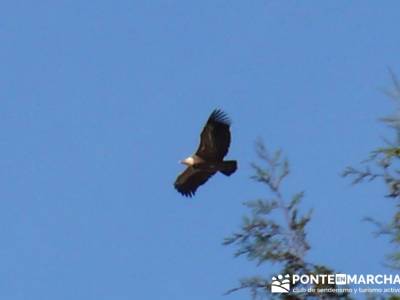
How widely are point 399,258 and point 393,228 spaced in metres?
0.34

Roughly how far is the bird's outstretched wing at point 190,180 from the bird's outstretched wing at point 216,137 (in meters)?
1.11

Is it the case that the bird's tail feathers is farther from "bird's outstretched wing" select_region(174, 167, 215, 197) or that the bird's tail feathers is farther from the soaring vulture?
"bird's outstretched wing" select_region(174, 167, 215, 197)

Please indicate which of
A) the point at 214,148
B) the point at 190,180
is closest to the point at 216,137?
the point at 214,148

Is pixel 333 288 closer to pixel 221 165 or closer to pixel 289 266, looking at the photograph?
pixel 289 266

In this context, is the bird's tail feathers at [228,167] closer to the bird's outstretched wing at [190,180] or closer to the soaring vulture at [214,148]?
the soaring vulture at [214,148]

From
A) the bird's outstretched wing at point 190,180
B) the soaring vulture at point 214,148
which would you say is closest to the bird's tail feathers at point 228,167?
the soaring vulture at point 214,148

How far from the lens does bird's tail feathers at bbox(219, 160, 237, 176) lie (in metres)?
19.8

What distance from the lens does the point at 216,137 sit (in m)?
19.9

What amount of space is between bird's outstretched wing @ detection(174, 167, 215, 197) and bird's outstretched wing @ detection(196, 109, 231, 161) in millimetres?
1115

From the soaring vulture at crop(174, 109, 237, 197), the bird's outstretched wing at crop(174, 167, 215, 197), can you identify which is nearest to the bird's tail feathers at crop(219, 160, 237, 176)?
the soaring vulture at crop(174, 109, 237, 197)

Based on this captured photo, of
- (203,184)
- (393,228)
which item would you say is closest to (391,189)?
(393,228)

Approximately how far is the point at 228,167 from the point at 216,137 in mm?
479

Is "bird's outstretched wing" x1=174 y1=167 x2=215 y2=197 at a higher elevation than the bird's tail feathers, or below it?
higher

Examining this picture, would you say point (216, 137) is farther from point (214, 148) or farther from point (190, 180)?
point (190, 180)
